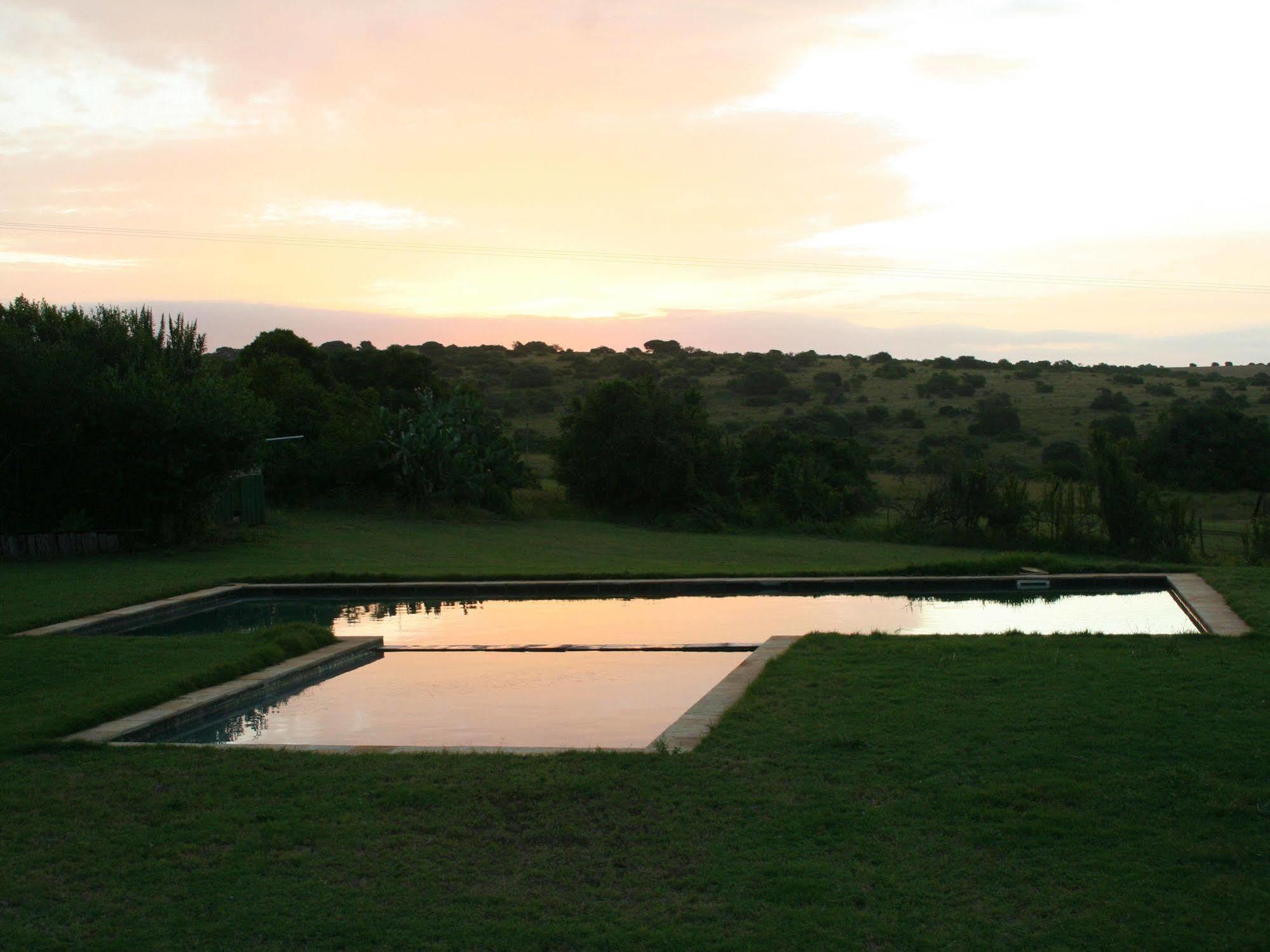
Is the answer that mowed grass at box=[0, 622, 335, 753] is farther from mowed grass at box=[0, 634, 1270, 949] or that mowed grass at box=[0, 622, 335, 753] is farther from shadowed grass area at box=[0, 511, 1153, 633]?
shadowed grass area at box=[0, 511, 1153, 633]

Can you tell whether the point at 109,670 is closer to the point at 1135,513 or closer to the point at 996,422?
the point at 1135,513

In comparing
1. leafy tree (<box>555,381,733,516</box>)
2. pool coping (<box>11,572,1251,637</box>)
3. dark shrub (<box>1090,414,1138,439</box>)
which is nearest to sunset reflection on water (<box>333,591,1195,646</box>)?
pool coping (<box>11,572,1251,637</box>)

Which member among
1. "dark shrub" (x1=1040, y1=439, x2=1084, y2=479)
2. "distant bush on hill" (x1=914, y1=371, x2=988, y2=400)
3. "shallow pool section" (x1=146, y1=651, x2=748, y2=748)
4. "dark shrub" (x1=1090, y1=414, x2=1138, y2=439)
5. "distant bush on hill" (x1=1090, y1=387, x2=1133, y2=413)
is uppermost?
"distant bush on hill" (x1=914, y1=371, x2=988, y2=400)

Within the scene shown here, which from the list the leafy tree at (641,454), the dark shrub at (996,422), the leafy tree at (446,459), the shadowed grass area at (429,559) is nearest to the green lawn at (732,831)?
the shadowed grass area at (429,559)

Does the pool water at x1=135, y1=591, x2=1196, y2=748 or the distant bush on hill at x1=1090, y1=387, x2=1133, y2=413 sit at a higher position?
the distant bush on hill at x1=1090, y1=387, x2=1133, y2=413

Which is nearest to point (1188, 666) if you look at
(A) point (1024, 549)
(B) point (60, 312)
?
(A) point (1024, 549)

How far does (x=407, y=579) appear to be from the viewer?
1549 cm

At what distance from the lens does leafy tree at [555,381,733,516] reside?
27.0 m

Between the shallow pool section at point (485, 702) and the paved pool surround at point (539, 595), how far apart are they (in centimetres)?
15

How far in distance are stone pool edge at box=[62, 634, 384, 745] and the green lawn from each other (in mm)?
205

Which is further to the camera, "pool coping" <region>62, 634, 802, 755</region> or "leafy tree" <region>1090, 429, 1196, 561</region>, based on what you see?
"leafy tree" <region>1090, 429, 1196, 561</region>

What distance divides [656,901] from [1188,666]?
17.3ft

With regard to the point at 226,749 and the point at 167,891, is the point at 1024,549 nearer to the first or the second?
the point at 226,749

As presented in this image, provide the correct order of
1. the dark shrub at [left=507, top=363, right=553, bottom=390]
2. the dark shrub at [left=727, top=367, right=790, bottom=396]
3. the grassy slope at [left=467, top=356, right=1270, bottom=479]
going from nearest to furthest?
the grassy slope at [left=467, top=356, right=1270, bottom=479], the dark shrub at [left=727, top=367, right=790, bottom=396], the dark shrub at [left=507, top=363, right=553, bottom=390]
